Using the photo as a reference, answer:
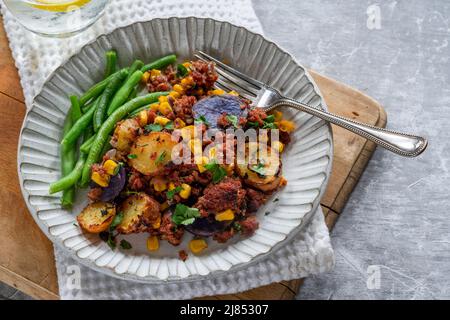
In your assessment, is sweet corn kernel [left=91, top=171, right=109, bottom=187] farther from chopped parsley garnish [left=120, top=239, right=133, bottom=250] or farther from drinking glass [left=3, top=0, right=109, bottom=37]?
drinking glass [left=3, top=0, right=109, bottom=37]

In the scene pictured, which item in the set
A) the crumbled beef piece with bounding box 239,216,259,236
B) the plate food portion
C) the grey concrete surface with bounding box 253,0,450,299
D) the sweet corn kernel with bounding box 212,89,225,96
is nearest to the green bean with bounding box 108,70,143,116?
the plate food portion

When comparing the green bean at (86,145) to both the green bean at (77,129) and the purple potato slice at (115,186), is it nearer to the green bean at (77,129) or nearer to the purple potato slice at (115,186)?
the green bean at (77,129)

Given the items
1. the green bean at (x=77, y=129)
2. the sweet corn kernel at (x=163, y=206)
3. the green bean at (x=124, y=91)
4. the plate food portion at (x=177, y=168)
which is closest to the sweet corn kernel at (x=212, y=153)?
the plate food portion at (x=177, y=168)

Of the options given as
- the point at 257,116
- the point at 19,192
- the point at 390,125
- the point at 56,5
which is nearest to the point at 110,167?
the point at 19,192

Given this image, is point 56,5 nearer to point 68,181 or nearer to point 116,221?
point 68,181

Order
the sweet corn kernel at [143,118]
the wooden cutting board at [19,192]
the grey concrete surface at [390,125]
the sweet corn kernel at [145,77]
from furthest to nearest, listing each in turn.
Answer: the grey concrete surface at [390,125], the sweet corn kernel at [145,77], the wooden cutting board at [19,192], the sweet corn kernel at [143,118]

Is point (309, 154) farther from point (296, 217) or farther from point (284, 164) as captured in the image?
point (296, 217)

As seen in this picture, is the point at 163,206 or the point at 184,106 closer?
the point at 163,206
